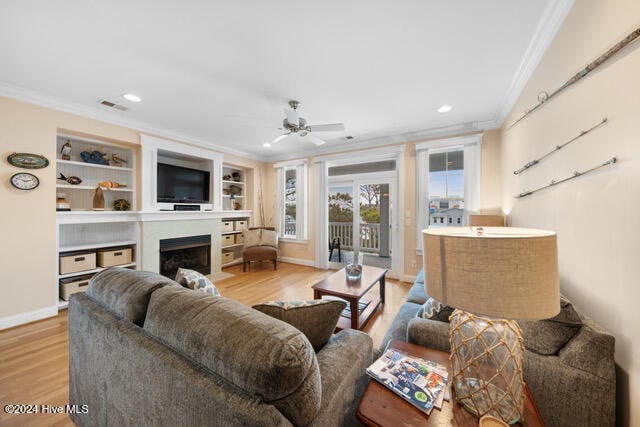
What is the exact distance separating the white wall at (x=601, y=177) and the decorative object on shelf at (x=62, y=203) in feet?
15.5

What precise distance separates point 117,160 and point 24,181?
3.69 feet

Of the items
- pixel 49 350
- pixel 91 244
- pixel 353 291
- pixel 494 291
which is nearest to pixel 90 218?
pixel 91 244

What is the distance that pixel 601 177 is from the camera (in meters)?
1.10

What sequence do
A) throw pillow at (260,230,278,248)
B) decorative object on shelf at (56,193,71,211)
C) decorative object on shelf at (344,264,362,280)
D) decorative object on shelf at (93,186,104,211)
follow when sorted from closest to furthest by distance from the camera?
1. decorative object on shelf at (344,264,362,280)
2. decorative object on shelf at (56,193,71,211)
3. decorative object on shelf at (93,186,104,211)
4. throw pillow at (260,230,278,248)

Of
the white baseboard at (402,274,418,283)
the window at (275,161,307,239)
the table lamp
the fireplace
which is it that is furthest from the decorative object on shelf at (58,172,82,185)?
the white baseboard at (402,274,418,283)

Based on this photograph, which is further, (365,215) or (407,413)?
(365,215)

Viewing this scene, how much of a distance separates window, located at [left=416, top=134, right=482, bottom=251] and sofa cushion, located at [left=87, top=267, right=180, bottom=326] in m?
3.59

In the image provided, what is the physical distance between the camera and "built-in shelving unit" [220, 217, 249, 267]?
189 inches

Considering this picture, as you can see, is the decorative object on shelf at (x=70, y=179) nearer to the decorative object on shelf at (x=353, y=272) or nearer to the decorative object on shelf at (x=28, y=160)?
the decorative object on shelf at (x=28, y=160)

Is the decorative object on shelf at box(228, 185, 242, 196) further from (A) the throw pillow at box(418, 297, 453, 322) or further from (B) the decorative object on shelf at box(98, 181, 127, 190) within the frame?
(A) the throw pillow at box(418, 297, 453, 322)

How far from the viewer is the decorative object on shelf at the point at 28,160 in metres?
2.43

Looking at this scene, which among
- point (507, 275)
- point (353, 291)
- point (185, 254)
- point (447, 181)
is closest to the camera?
point (507, 275)

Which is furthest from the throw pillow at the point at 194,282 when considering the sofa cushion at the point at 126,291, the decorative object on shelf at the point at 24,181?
the decorative object on shelf at the point at 24,181

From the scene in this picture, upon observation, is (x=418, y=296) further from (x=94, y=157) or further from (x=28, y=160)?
(x=94, y=157)
